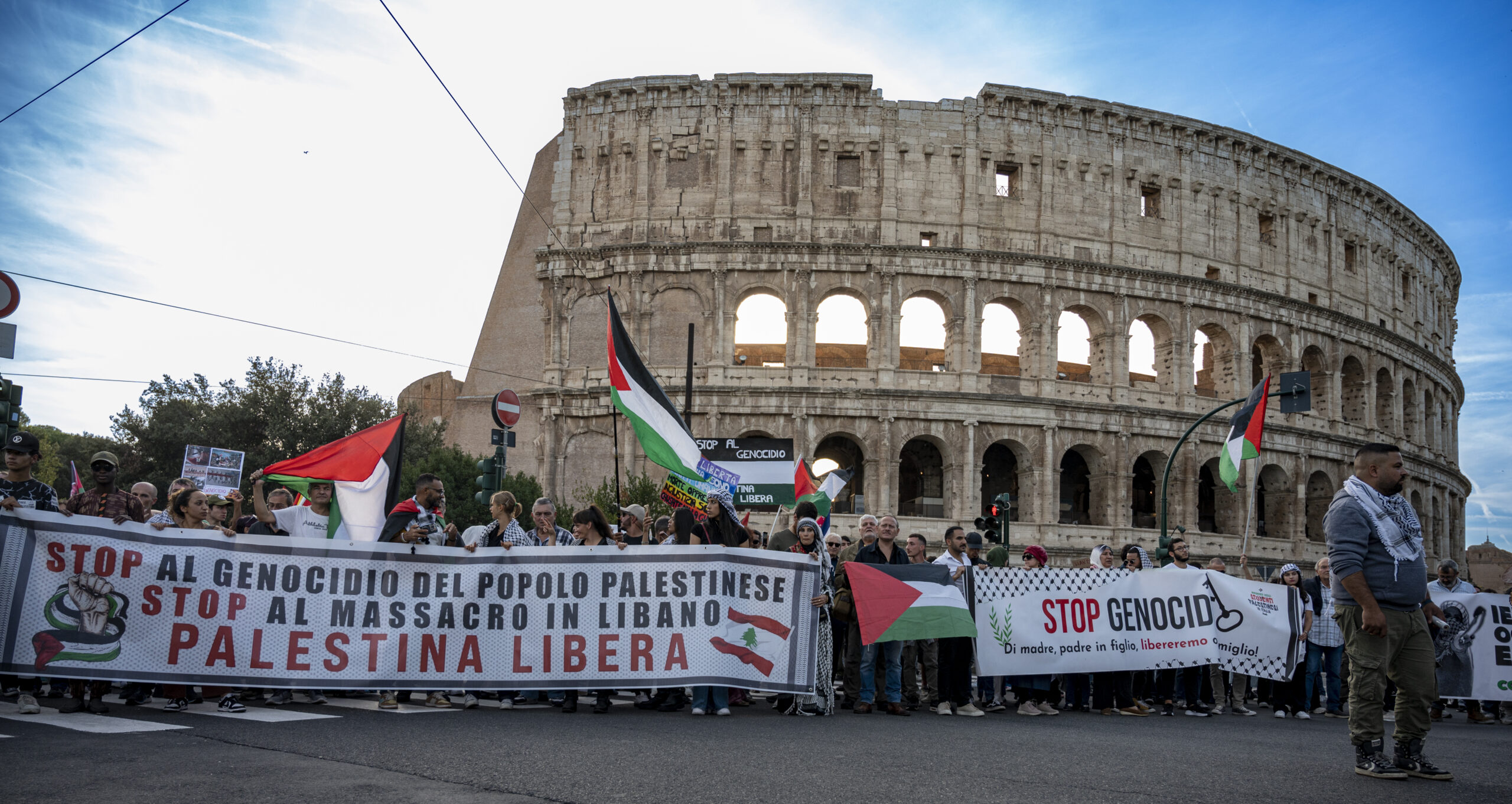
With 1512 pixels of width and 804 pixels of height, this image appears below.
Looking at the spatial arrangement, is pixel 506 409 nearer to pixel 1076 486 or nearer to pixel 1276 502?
pixel 1076 486

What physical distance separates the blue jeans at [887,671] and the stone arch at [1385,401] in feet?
136

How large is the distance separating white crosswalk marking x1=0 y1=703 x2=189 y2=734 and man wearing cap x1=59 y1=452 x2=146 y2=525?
145 cm

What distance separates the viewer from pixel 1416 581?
6.04 metres

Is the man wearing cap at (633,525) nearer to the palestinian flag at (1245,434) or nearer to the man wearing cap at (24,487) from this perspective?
the man wearing cap at (24,487)

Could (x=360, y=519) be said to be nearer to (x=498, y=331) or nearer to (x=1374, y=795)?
(x=1374, y=795)

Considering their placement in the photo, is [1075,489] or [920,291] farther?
[1075,489]

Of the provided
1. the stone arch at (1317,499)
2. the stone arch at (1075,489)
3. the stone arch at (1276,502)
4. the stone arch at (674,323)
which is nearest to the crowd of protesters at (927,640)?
the stone arch at (674,323)

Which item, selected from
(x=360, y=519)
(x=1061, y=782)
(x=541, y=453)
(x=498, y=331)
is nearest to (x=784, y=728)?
(x=1061, y=782)

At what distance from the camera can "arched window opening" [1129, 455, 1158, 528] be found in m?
37.7

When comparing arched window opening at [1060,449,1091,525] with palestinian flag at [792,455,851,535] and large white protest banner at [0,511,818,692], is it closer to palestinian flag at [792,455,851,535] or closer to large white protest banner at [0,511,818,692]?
palestinian flag at [792,455,851,535]

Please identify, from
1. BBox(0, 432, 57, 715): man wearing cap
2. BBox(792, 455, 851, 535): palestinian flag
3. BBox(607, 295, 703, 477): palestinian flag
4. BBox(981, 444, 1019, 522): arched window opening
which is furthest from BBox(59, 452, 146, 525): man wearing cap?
BBox(981, 444, 1019, 522): arched window opening

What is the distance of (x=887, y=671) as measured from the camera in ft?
32.8

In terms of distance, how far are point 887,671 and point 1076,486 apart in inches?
1197

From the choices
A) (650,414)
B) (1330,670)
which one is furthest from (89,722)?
(1330,670)
